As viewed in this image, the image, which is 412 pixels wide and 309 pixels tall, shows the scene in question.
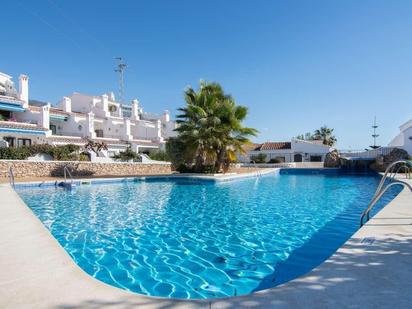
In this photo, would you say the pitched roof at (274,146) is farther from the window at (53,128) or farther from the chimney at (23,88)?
the chimney at (23,88)

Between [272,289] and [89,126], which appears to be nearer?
[272,289]

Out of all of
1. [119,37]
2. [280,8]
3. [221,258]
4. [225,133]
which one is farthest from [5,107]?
[221,258]

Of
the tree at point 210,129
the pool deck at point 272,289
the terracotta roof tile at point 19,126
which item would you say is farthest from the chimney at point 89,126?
the pool deck at point 272,289

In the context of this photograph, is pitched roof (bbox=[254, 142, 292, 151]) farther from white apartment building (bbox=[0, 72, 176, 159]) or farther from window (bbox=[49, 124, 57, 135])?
window (bbox=[49, 124, 57, 135])

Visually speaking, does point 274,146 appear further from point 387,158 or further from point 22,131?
point 22,131

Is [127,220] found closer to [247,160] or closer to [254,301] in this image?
[254,301]

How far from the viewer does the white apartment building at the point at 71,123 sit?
3053 cm

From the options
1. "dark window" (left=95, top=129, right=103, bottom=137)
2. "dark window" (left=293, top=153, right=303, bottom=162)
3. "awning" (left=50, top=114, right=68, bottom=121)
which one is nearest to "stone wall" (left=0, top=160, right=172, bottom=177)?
"awning" (left=50, top=114, right=68, bottom=121)

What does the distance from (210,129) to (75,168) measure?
1220cm

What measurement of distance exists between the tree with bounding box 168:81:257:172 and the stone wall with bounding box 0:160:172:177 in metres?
6.00

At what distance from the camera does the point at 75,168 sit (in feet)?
78.3

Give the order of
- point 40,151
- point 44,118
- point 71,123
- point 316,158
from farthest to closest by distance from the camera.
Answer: point 316,158, point 71,123, point 44,118, point 40,151

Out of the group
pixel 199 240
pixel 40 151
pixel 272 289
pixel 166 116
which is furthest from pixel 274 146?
pixel 272 289

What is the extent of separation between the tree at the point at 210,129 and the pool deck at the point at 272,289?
17940 mm
